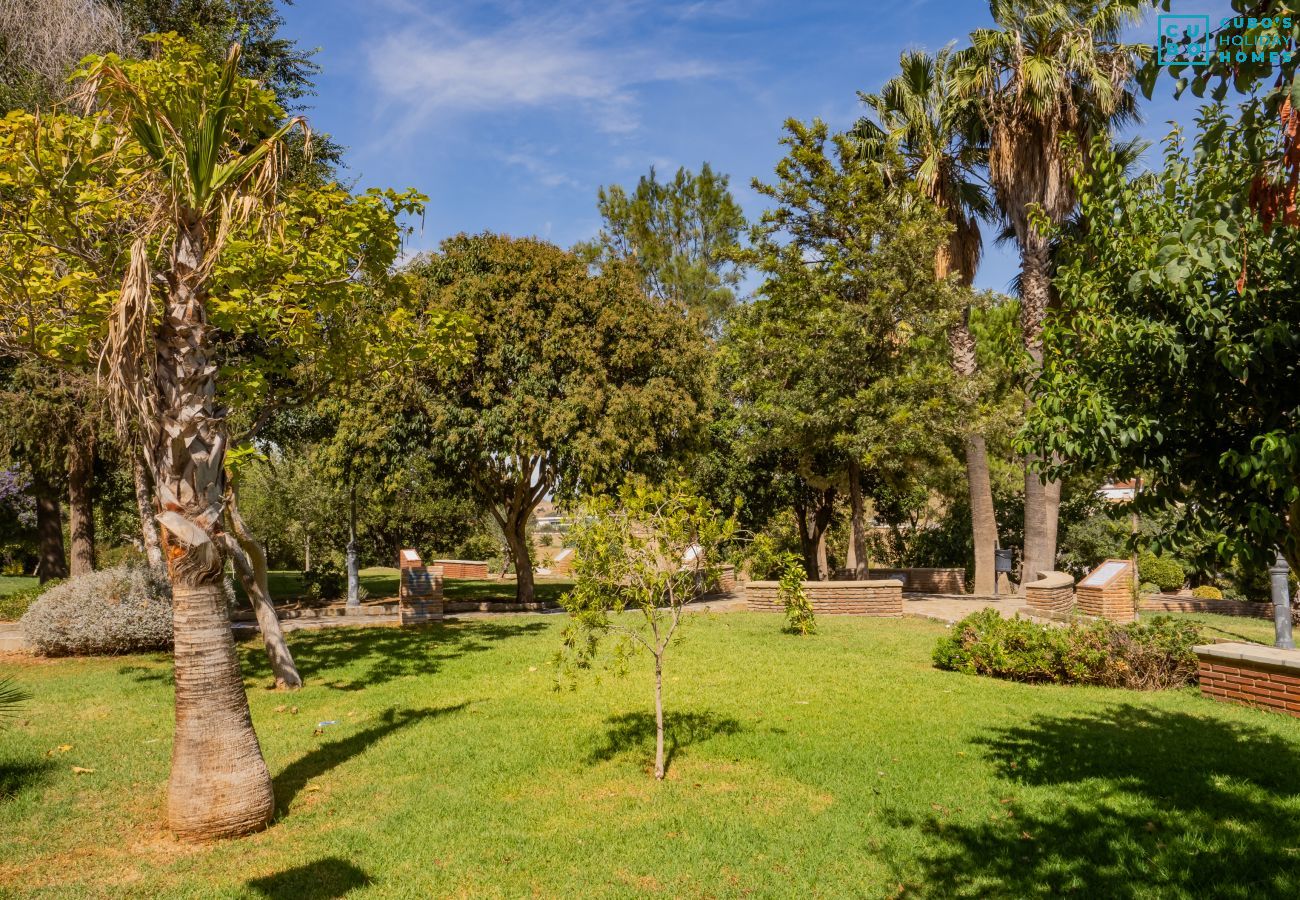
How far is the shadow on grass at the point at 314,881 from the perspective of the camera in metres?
4.84

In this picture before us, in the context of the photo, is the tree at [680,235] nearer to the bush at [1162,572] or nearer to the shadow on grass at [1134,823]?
the bush at [1162,572]

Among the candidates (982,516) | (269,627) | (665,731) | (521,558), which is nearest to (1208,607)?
(982,516)

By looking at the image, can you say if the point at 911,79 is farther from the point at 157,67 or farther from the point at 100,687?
the point at 100,687

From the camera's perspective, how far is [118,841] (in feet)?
18.7

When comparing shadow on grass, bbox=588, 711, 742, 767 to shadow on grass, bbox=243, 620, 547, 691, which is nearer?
shadow on grass, bbox=588, 711, 742, 767

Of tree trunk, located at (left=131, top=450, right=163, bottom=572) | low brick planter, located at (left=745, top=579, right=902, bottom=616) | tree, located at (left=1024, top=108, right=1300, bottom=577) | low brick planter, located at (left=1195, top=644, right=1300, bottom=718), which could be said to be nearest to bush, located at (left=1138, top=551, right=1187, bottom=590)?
low brick planter, located at (left=745, top=579, right=902, bottom=616)

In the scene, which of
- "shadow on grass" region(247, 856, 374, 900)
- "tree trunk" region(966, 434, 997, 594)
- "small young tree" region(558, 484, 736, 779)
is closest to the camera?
"shadow on grass" region(247, 856, 374, 900)

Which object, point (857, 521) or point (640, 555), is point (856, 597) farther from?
point (640, 555)

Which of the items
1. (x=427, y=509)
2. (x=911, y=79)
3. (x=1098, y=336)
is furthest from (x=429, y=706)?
(x=427, y=509)

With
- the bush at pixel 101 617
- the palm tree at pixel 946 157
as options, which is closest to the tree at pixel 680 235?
the palm tree at pixel 946 157

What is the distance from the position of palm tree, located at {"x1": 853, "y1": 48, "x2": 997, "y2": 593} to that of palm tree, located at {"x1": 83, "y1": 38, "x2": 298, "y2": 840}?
1762 cm

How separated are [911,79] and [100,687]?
71.0 ft

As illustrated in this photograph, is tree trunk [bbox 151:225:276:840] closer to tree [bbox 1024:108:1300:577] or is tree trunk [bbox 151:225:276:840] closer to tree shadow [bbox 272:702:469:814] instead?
tree shadow [bbox 272:702:469:814]

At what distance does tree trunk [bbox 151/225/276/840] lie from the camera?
576 centimetres
